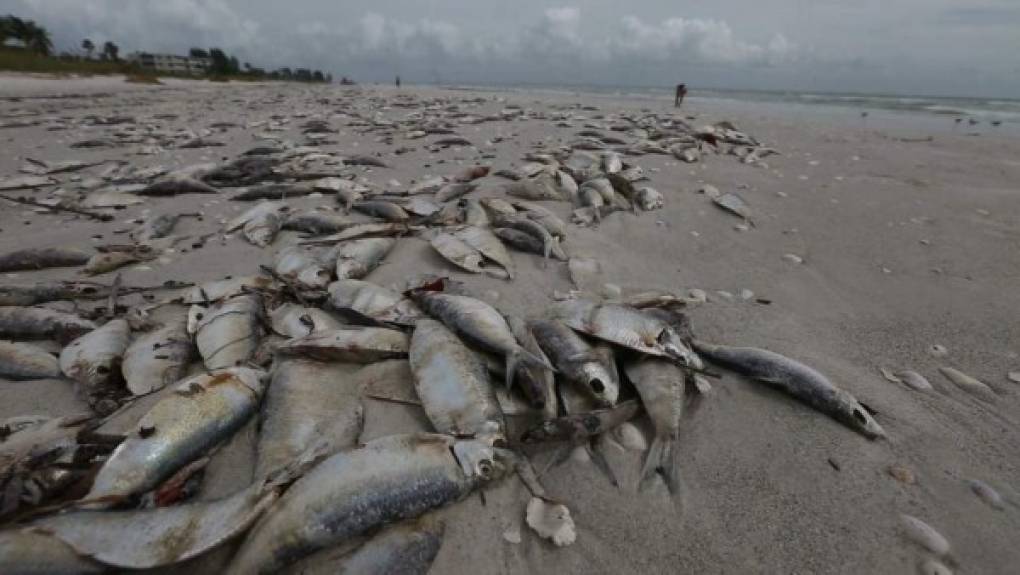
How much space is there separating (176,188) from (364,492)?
241 inches

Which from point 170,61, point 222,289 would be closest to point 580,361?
point 222,289

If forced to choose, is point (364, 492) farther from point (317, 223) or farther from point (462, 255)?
point (317, 223)

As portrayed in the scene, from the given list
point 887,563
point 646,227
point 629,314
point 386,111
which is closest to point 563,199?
point 646,227

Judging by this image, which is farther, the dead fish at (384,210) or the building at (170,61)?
the building at (170,61)

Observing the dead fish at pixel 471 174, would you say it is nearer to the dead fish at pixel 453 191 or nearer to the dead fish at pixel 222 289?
the dead fish at pixel 453 191

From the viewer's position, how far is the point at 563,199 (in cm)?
582

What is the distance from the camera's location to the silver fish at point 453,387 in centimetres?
213

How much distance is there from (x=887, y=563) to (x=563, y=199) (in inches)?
184

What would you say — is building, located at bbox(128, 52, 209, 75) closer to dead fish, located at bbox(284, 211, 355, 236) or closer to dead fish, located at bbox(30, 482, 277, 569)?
dead fish, located at bbox(284, 211, 355, 236)

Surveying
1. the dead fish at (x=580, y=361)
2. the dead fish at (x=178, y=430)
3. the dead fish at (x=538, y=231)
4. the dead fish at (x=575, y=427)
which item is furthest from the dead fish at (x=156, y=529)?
the dead fish at (x=538, y=231)

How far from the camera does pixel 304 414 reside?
2201mm

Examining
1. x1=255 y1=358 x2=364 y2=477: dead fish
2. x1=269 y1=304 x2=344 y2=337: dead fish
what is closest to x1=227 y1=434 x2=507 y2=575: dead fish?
x1=255 y1=358 x2=364 y2=477: dead fish

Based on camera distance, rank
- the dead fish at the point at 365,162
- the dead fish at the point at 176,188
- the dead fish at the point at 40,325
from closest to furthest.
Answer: the dead fish at the point at 40,325 → the dead fish at the point at 176,188 → the dead fish at the point at 365,162

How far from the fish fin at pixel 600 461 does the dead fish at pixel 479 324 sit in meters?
0.43
